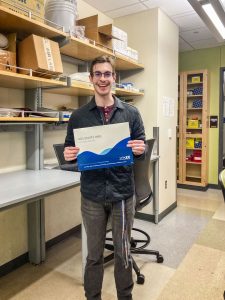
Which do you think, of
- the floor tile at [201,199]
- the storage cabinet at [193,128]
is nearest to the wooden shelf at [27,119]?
the floor tile at [201,199]

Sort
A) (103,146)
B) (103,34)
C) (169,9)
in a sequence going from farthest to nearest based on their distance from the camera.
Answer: (169,9)
(103,34)
(103,146)

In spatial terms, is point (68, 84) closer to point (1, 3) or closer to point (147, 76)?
point (1, 3)

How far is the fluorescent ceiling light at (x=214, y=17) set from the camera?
2402 mm

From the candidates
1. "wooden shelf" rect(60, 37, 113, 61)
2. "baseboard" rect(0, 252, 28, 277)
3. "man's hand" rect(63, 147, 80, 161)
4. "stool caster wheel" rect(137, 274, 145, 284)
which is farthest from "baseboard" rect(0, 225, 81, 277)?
"wooden shelf" rect(60, 37, 113, 61)

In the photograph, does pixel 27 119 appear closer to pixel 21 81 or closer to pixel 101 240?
pixel 21 81

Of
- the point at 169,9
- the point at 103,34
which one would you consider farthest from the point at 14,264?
the point at 169,9

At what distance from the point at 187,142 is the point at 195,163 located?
1.37 ft

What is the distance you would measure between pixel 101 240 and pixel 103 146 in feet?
1.84

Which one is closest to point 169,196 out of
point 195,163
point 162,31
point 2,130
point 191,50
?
point 195,163

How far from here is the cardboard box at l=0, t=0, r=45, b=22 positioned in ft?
5.92

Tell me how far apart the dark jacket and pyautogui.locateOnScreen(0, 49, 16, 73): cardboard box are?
629 mm

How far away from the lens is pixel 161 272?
2.26 m

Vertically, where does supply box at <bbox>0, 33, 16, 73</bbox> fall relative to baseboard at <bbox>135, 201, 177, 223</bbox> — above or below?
above

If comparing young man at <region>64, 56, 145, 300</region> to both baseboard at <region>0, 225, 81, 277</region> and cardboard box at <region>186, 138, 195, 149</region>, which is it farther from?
cardboard box at <region>186, 138, 195, 149</region>
